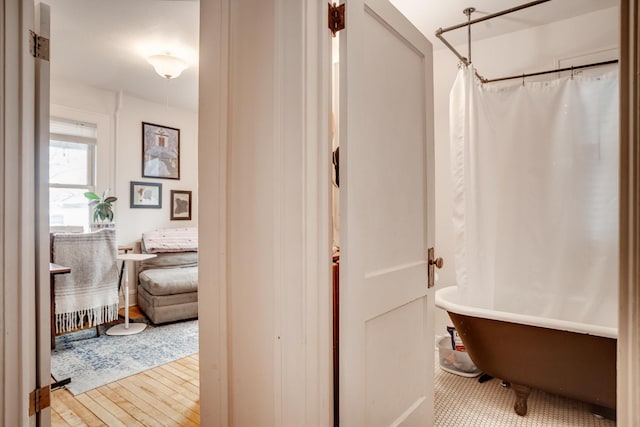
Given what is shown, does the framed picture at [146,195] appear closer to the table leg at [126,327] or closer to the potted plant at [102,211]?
the potted plant at [102,211]

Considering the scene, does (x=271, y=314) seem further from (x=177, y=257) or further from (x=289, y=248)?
(x=177, y=257)

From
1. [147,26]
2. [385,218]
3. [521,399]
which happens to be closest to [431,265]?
[385,218]

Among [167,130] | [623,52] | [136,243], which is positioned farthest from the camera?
[167,130]

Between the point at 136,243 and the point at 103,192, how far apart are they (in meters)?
0.72

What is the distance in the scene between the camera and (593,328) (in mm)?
1684

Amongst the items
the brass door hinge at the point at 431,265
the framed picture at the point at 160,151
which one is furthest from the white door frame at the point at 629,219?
the framed picture at the point at 160,151

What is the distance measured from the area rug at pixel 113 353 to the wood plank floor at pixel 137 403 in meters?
0.11

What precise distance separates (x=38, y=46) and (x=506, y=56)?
9.46 feet

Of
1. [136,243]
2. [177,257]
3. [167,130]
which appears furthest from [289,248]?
[167,130]

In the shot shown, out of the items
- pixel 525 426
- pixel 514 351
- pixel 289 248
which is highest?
pixel 289 248

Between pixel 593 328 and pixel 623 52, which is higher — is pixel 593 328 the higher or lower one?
the lower one

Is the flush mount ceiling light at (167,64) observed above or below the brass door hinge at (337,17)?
above

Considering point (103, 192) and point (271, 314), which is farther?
point (103, 192)

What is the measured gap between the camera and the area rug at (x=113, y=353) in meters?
2.44
